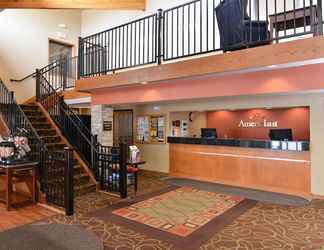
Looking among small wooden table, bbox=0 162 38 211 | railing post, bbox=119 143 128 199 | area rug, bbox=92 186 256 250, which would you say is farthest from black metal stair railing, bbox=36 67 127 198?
small wooden table, bbox=0 162 38 211

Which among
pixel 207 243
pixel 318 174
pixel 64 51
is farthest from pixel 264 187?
pixel 64 51

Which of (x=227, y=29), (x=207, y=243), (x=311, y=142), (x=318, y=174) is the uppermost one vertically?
(x=227, y=29)

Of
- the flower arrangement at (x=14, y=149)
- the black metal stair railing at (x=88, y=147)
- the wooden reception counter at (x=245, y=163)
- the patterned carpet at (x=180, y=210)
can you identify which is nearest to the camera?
the patterned carpet at (x=180, y=210)

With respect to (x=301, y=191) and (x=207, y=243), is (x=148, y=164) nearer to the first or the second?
(x=301, y=191)

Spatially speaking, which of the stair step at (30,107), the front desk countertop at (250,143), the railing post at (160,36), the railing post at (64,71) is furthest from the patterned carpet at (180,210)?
the railing post at (64,71)

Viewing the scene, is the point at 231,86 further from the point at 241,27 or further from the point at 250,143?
the point at 250,143

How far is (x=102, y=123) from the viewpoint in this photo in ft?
A: 21.6

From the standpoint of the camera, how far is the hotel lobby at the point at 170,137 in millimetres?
3605

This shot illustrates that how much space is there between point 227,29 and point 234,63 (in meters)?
0.65

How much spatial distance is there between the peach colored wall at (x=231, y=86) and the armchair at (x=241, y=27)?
50 cm

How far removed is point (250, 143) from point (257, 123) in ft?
7.10

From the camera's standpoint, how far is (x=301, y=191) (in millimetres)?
5551

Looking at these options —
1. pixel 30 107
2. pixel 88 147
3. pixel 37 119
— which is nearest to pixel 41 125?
pixel 37 119

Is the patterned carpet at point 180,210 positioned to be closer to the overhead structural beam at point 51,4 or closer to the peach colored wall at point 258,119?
the peach colored wall at point 258,119
